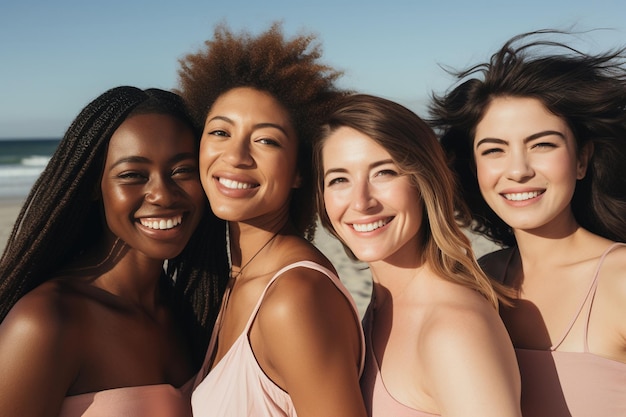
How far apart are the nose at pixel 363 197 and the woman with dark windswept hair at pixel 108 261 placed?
0.87 metres

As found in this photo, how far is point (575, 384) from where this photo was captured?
303cm

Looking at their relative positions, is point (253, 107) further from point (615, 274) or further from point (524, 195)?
point (615, 274)

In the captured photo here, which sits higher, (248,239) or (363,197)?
(363,197)

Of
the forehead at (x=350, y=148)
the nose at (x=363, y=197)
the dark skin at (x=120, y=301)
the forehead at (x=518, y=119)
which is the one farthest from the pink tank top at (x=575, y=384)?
the dark skin at (x=120, y=301)

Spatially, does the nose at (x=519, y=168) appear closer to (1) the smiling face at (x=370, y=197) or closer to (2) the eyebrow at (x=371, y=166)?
(1) the smiling face at (x=370, y=197)

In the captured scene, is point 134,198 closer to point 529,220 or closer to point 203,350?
point 203,350

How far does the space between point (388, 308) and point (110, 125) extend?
1.70m

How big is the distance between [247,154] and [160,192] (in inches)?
18.9

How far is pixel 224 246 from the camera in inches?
156

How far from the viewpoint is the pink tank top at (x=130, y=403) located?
286 cm

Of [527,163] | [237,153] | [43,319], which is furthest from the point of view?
[527,163]

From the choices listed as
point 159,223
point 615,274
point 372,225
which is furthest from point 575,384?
point 159,223

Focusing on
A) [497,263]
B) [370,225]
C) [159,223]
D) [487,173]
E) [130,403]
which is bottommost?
[130,403]

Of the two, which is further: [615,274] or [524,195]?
[524,195]
